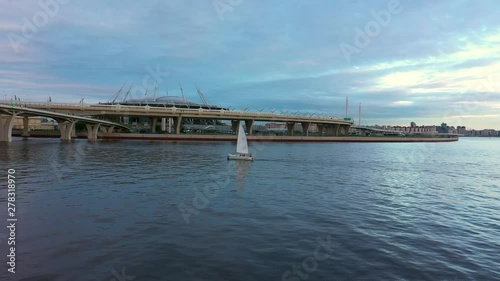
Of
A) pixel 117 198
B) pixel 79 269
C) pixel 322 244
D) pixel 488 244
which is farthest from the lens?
pixel 117 198

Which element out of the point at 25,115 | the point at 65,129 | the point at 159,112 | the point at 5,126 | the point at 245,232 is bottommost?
the point at 245,232

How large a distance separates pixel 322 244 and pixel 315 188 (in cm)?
1772

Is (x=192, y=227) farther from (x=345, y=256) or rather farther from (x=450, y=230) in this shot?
(x=450, y=230)

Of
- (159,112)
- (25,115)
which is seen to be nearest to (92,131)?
(159,112)

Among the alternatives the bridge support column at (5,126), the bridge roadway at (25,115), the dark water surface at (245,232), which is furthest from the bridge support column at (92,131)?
the dark water surface at (245,232)

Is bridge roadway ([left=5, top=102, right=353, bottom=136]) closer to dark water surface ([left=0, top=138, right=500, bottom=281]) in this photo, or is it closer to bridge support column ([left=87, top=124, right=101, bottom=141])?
bridge support column ([left=87, top=124, right=101, bottom=141])

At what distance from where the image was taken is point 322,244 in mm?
16844

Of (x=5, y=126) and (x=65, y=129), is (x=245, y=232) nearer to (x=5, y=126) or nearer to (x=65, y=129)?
(x=5, y=126)

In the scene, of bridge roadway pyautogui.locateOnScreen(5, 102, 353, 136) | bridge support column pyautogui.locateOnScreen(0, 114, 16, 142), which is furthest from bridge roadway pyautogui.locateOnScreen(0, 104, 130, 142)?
bridge roadway pyautogui.locateOnScreen(5, 102, 353, 136)

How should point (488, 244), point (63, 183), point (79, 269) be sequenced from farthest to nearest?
point (63, 183) < point (488, 244) < point (79, 269)

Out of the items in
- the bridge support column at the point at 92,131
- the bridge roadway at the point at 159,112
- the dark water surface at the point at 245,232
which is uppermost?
the bridge roadway at the point at 159,112

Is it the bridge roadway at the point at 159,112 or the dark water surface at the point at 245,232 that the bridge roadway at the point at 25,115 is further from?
the dark water surface at the point at 245,232

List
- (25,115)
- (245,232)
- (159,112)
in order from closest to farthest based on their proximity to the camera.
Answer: (245,232) < (25,115) < (159,112)

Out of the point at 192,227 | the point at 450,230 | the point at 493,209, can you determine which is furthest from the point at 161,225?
the point at 493,209
